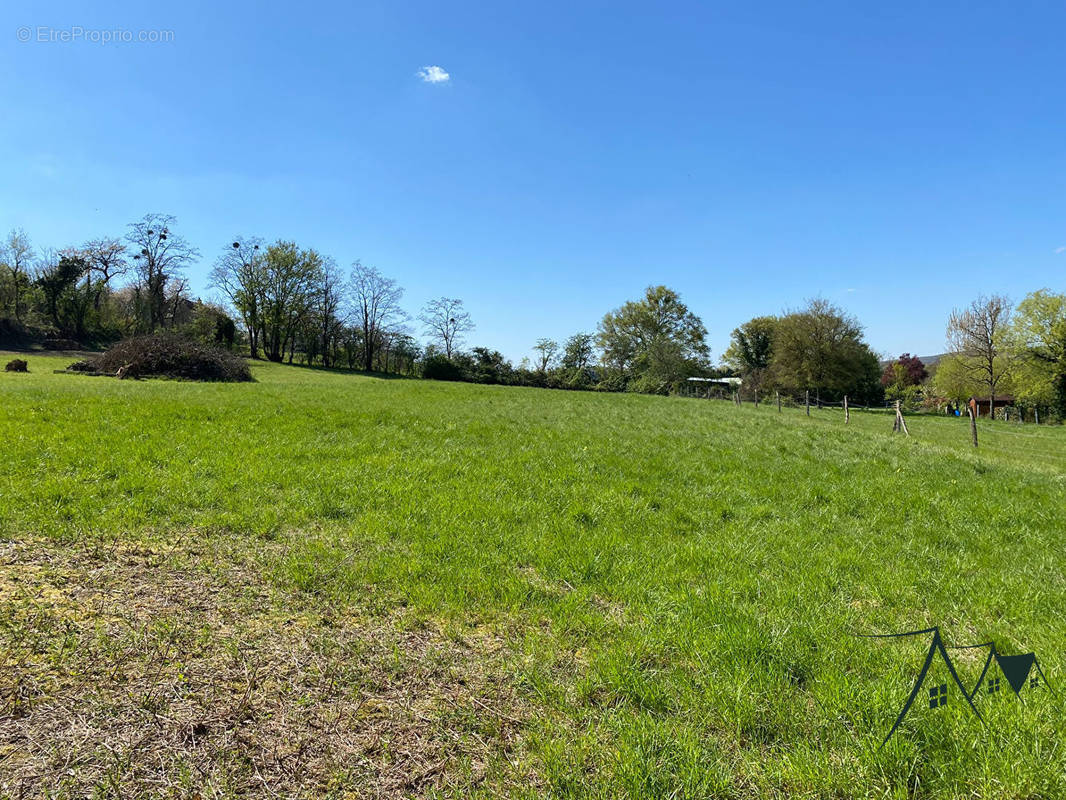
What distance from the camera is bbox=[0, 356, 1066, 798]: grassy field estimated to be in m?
2.21

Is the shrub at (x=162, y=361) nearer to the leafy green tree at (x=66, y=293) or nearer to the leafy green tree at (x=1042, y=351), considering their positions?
the leafy green tree at (x=66, y=293)

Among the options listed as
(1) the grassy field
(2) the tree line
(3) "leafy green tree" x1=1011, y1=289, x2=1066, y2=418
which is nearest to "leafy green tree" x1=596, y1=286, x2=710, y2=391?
(2) the tree line

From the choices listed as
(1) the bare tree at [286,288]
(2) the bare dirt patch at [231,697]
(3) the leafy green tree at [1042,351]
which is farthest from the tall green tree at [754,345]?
(2) the bare dirt patch at [231,697]

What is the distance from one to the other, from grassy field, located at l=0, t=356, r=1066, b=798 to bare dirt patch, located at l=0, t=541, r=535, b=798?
0.02 meters

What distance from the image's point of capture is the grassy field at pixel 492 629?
2.21 metres

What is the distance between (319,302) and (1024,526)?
56307mm

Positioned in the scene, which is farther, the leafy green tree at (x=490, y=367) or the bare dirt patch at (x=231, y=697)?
the leafy green tree at (x=490, y=367)

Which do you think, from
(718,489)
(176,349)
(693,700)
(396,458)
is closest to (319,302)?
(176,349)

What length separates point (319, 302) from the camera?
171 ft

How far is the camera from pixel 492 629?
3.46 metres

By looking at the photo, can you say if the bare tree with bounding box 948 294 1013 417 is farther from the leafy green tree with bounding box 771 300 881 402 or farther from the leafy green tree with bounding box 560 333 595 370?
the leafy green tree with bounding box 560 333 595 370

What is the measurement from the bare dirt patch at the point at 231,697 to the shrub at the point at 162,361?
2498 centimetres

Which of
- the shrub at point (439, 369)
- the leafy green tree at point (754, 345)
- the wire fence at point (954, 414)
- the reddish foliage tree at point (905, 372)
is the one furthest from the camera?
the reddish foliage tree at point (905, 372)

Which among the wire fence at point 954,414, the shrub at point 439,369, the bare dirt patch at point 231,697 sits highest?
the shrub at point 439,369
